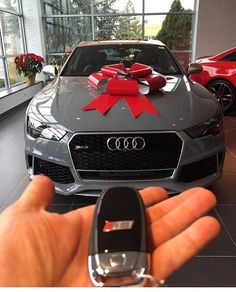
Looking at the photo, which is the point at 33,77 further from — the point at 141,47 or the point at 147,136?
the point at 147,136

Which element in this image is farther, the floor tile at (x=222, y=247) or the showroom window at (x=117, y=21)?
the showroom window at (x=117, y=21)

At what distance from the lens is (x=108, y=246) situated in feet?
2.08

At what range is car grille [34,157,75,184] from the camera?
1.86 meters

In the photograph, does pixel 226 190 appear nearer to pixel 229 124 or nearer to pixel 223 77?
pixel 229 124

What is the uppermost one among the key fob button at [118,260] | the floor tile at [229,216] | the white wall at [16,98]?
the key fob button at [118,260]

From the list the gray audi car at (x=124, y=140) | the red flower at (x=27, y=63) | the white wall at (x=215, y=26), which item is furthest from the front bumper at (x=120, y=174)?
the white wall at (x=215, y=26)

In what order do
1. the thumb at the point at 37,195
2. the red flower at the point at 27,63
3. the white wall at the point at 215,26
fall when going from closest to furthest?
the thumb at the point at 37,195 < the red flower at the point at 27,63 < the white wall at the point at 215,26

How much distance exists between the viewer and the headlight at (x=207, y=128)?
1.84 meters

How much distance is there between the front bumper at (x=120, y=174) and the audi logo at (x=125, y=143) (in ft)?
0.60

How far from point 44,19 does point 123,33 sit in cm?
237

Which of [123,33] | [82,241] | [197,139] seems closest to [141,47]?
[197,139]

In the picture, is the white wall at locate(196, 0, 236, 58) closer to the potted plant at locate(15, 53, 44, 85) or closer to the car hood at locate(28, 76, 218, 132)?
the potted plant at locate(15, 53, 44, 85)

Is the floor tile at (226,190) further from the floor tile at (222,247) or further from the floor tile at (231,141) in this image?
the floor tile at (231,141)

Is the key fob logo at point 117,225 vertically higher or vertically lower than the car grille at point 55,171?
higher
